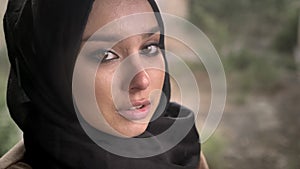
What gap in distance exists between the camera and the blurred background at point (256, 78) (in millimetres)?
2439

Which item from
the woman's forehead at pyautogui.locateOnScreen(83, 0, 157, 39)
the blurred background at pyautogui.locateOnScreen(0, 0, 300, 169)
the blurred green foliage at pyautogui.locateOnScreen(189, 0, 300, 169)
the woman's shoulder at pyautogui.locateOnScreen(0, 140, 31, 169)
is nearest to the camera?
the woman's forehead at pyautogui.locateOnScreen(83, 0, 157, 39)

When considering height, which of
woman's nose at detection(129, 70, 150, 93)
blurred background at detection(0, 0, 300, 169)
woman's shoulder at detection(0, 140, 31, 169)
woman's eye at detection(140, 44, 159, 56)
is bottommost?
blurred background at detection(0, 0, 300, 169)

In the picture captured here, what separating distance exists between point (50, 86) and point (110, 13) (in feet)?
0.47

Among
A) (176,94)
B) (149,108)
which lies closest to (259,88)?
(176,94)

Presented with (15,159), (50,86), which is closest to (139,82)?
(50,86)

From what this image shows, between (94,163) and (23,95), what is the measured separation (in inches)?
6.1

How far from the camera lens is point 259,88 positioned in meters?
3.12

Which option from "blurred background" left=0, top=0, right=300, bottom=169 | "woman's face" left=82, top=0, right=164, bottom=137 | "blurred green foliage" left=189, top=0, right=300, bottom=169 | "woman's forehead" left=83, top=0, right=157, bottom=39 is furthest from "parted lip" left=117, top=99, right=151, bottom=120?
"blurred green foliage" left=189, top=0, right=300, bottom=169

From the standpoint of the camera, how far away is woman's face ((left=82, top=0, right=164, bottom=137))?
2.33 ft

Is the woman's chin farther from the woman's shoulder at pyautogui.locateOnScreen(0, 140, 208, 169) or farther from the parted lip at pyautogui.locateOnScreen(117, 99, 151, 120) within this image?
the woman's shoulder at pyautogui.locateOnScreen(0, 140, 208, 169)

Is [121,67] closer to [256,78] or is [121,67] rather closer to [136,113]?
[136,113]

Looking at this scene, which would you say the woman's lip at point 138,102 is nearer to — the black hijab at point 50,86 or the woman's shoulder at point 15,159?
the black hijab at point 50,86

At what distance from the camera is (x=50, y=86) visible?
2.47ft

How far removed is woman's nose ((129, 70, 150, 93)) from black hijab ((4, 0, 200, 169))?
89 mm
